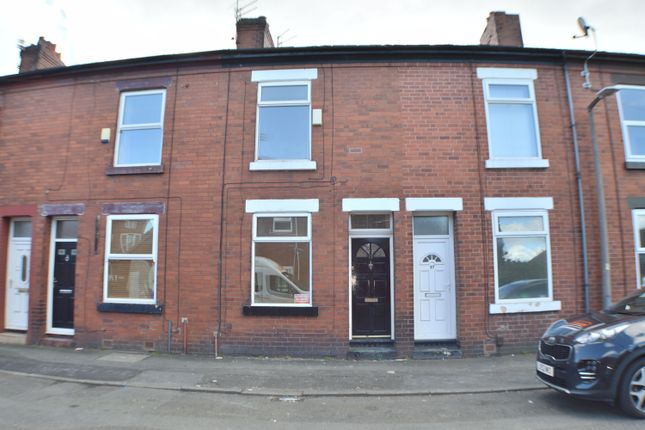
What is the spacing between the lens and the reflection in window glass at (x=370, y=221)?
25.8 feet

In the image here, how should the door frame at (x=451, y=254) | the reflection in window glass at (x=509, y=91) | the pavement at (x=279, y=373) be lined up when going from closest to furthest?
the pavement at (x=279, y=373)
the door frame at (x=451, y=254)
the reflection in window glass at (x=509, y=91)

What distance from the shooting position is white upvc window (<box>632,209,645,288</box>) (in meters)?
7.84

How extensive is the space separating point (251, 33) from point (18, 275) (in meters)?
7.98

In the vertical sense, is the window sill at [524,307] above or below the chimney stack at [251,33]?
below

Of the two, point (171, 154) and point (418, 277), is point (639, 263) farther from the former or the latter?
point (171, 154)

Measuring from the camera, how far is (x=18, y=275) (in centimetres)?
Answer: 892

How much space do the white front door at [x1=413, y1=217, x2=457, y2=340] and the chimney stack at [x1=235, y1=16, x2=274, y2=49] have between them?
576 centimetres

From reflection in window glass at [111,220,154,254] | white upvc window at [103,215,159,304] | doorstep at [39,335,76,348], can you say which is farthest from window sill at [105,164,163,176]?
doorstep at [39,335,76,348]

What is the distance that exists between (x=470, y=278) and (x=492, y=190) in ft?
6.12

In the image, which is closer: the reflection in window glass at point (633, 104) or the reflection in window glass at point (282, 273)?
the reflection in window glass at point (282, 273)

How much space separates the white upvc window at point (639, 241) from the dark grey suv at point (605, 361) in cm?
387

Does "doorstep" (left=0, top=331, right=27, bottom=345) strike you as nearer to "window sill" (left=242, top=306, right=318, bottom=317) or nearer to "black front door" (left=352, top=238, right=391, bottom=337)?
"window sill" (left=242, top=306, right=318, bottom=317)

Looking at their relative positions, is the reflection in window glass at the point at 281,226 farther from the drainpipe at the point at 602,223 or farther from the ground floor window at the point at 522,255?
the drainpipe at the point at 602,223

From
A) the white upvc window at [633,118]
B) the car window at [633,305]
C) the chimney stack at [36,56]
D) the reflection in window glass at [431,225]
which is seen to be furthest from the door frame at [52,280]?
the white upvc window at [633,118]
